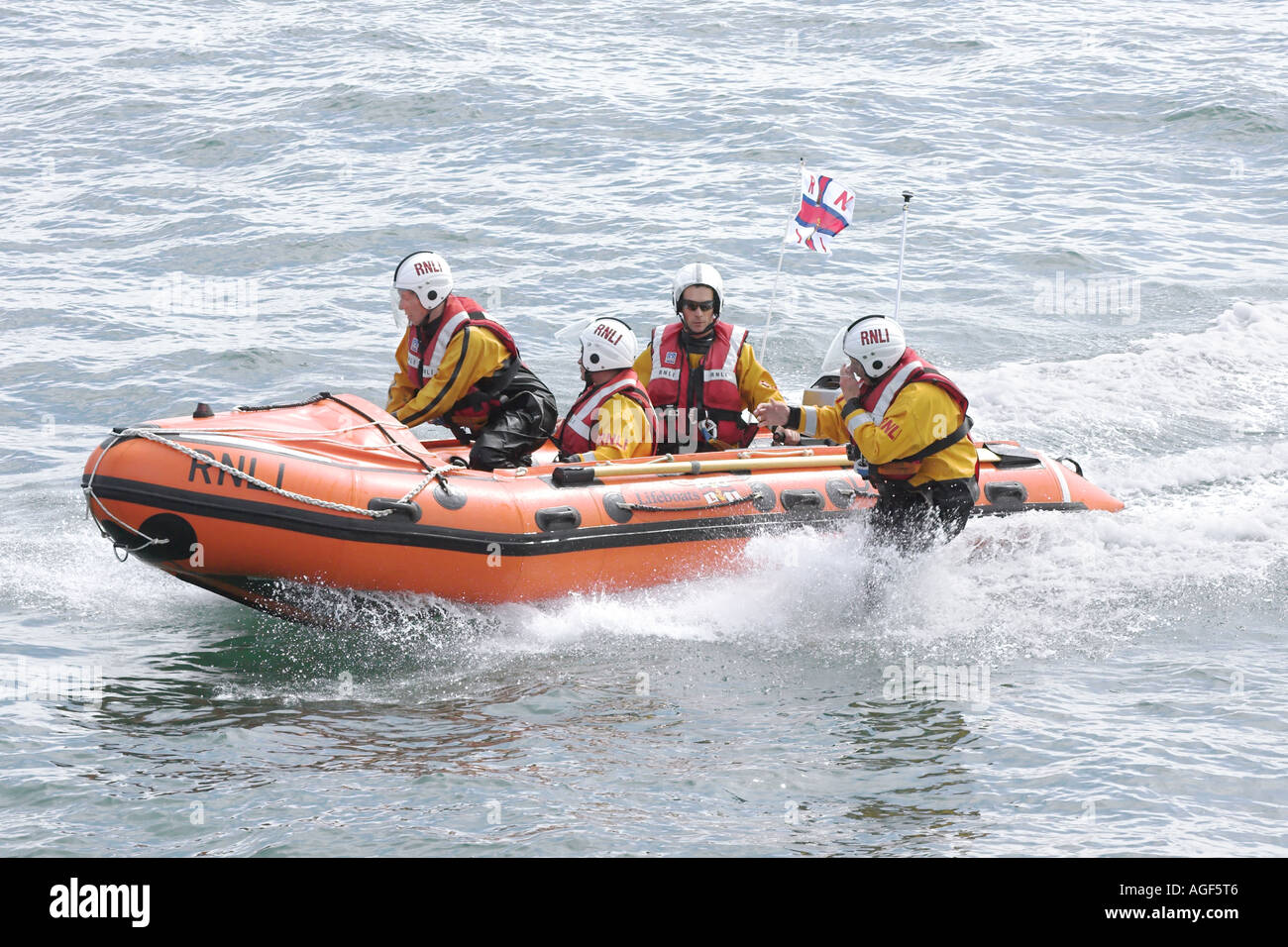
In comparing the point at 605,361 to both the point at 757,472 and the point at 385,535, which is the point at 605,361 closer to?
the point at 757,472

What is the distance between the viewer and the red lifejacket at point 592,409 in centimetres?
674

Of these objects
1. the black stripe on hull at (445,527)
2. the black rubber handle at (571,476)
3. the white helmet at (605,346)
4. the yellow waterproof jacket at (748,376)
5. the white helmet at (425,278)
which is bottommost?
the black stripe on hull at (445,527)

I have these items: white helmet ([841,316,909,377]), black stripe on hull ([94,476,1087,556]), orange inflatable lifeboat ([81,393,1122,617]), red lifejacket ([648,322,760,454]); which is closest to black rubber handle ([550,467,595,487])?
orange inflatable lifeboat ([81,393,1122,617])

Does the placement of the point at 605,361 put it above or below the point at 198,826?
above

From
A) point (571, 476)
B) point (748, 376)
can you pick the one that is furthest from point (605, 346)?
point (748, 376)

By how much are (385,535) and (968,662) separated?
104 inches

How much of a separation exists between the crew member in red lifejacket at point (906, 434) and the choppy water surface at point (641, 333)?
305mm

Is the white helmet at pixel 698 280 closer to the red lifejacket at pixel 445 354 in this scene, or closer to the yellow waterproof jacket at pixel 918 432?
the red lifejacket at pixel 445 354

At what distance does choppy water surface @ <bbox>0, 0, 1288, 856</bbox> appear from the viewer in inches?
193

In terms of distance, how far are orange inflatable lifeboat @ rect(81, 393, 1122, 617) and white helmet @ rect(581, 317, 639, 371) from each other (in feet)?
1.72

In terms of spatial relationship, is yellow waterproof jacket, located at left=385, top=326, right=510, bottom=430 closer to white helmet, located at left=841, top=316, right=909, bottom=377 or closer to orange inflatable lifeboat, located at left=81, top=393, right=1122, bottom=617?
orange inflatable lifeboat, located at left=81, top=393, right=1122, bottom=617

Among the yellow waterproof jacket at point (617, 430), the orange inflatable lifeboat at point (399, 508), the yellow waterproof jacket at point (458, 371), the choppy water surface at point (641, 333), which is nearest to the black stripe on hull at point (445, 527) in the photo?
the orange inflatable lifeboat at point (399, 508)
